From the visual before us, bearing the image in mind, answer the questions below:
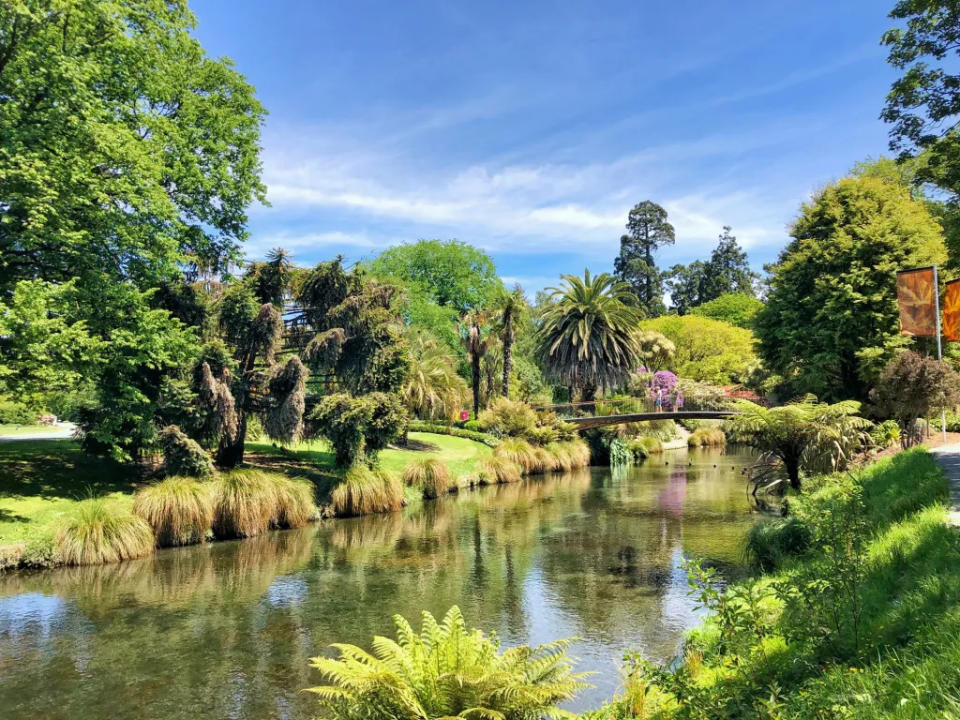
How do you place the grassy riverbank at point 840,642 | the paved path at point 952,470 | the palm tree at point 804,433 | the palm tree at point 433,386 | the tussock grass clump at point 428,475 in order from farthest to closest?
the palm tree at point 433,386 → the tussock grass clump at point 428,475 → the palm tree at point 804,433 → the paved path at point 952,470 → the grassy riverbank at point 840,642

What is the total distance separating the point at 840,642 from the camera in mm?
6148

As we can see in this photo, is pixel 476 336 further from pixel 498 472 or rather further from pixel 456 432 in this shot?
pixel 498 472

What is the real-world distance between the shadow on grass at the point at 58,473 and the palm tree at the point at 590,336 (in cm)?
3465

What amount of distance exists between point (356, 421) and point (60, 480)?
9.29 meters

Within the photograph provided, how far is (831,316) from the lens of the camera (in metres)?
28.9

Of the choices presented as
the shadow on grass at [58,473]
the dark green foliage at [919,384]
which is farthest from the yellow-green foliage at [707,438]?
the shadow on grass at [58,473]

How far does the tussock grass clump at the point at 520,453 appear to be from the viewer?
36.1 meters

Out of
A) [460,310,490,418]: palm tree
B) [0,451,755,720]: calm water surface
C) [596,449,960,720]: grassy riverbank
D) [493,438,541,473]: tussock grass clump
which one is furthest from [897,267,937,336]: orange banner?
[460,310,490,418]: palm tree

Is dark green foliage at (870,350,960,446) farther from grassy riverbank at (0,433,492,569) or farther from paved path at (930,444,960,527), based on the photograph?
grassy riverbank at (0,433,492,569)

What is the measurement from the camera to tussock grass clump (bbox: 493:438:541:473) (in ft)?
118

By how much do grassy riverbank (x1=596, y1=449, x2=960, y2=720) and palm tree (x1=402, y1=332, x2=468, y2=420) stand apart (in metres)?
30.3

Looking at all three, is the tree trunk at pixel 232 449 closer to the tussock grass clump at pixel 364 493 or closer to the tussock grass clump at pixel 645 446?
the tussock grass clump at pixel 364 493

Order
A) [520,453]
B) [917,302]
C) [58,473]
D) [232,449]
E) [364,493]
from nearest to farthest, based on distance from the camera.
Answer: [58,473] < [917,302] < [232,449] < [364,493] < [520,453]

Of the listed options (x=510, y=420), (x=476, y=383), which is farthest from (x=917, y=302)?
(x=476, y=383)
